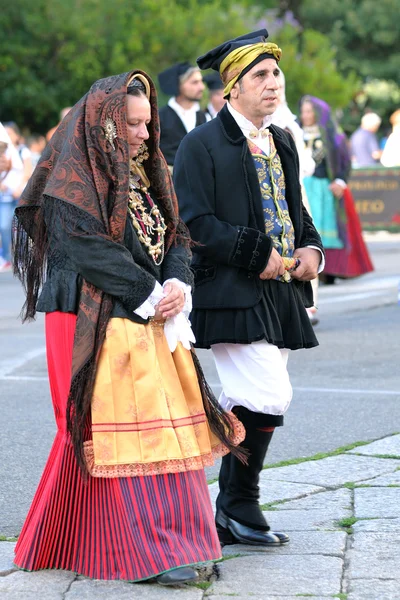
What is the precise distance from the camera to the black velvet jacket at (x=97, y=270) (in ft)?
14.2

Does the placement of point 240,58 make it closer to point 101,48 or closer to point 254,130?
point 254,130

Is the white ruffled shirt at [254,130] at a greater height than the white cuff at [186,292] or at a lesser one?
greater

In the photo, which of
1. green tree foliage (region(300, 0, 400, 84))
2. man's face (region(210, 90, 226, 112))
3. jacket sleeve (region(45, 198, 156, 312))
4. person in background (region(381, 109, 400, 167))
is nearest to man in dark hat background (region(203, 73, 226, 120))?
man's face (region(210, 90, 226, 112))

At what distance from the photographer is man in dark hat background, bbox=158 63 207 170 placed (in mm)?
11000

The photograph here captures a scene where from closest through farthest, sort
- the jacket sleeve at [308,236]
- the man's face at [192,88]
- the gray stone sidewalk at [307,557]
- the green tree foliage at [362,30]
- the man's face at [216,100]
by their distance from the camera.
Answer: the gray stone sidewalk at [307,557]
the jacket sleeve at [308,236]
the man's face at [192,88]
the man's face at [216,100]
the green tree foliage at [362,30]

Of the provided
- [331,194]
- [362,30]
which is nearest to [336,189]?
[331,194]

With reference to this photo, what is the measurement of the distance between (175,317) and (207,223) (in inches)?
20.0

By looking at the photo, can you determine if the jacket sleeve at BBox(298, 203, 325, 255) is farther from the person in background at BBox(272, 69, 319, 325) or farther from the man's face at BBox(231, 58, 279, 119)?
the person in background at BBox(272, 69, 319, 325)

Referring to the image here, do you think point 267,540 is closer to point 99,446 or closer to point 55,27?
point 99,446

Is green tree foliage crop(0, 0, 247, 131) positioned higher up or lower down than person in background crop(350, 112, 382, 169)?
higher up

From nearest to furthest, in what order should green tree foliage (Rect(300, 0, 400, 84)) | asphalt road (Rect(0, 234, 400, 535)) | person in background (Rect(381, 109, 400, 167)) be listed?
asphalt road (Rect(0, 234, 400, 535))
person in background (Rect(381, 109, 400, 167))
green tree foliage (Rect(300, 0, 400, 84))

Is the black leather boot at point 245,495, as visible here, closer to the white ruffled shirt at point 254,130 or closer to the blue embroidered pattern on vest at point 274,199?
the blue embroidered pattern on vest at point 274,199

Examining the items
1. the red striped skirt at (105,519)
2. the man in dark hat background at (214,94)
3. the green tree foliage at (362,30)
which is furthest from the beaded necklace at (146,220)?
the green tree foliage at (362,30)

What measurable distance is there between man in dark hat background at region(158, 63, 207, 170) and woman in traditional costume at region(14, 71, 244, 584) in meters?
6.47
